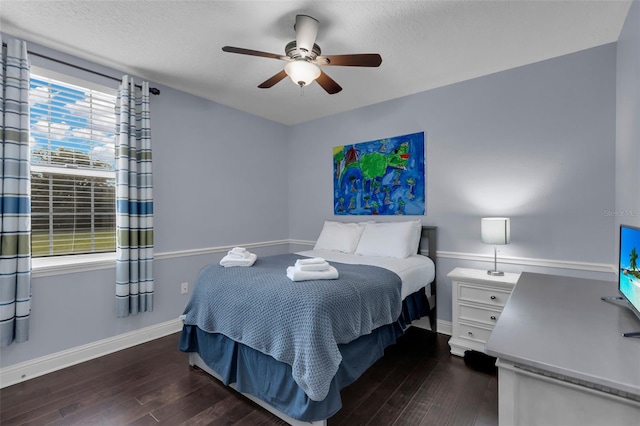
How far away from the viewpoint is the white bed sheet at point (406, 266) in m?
2.54

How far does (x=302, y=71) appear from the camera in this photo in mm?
2039

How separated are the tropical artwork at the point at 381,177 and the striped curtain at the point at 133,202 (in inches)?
88.4

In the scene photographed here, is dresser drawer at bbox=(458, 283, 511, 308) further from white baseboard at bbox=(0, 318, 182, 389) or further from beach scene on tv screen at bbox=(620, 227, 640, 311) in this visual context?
white baseboard at bbox=(0, 318, 182, 389)

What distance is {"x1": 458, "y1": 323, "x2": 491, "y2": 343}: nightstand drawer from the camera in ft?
8.19

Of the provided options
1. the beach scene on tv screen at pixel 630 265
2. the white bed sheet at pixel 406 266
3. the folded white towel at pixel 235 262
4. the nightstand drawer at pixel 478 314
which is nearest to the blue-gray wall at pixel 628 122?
the beach scene on tv screen at pixel 630 265

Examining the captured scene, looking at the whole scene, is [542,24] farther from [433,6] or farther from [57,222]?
[57,222]

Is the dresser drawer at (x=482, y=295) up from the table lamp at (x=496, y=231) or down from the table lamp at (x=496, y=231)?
down

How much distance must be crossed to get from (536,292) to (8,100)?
145 inches

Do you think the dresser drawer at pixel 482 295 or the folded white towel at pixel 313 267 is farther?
the dresser drawer at pixel 482 295

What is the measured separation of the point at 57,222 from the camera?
100.0 inches

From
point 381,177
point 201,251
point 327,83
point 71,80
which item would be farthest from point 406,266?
point 71,80

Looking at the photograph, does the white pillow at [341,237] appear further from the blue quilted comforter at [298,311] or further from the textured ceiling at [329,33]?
the textured ceiling at [329,33]

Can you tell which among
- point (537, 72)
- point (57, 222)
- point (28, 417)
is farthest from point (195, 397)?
point (537, 72)

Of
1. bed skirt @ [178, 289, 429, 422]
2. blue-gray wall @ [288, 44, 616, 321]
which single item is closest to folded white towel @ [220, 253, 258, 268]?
bed skirt @ [178, 289, 429, 422]
